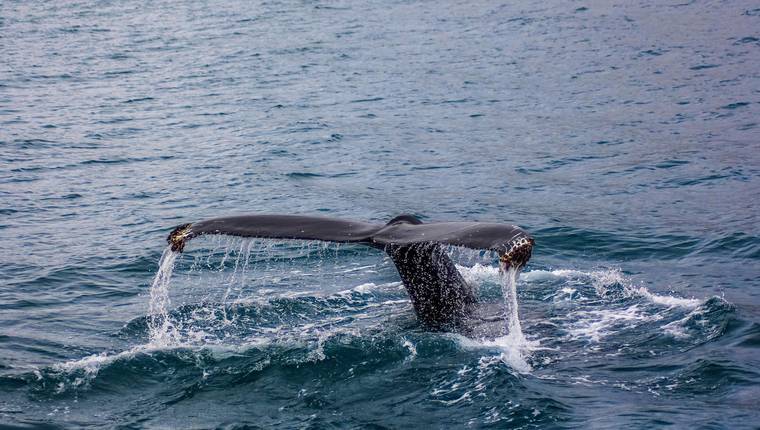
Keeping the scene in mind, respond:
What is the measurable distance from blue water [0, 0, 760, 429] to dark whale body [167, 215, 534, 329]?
344 mm

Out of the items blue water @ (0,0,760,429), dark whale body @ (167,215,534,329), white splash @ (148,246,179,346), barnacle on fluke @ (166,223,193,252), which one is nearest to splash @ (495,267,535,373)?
blue water @ (0,0,760,429)

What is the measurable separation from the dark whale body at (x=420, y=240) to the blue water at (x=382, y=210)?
13.5 inches

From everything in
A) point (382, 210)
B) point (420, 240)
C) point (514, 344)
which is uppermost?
point (420, 240)

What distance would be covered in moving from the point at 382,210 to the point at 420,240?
7556 mm

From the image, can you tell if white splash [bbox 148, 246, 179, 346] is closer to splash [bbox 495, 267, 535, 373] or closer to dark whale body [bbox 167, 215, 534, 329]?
dark whale body [bbox 167, 215, 534, 329]

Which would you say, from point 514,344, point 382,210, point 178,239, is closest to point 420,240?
point 514,344

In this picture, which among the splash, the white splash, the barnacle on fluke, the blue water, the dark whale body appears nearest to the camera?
the dark whale body

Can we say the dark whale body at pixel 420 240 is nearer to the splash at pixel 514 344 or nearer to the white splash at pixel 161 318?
the splash at pixel 514 344

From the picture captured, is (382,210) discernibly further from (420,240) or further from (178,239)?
(420,240)

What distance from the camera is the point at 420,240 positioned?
7.75m

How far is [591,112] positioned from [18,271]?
1280 centimetres

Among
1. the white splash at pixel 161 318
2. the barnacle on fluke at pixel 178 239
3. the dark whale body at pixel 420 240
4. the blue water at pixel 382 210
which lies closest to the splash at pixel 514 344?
the blue water at pixel 382 210

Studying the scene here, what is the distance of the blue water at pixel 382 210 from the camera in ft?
27.3

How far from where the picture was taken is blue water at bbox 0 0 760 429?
27.3ft
